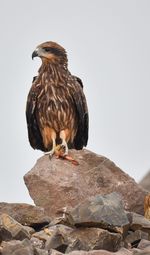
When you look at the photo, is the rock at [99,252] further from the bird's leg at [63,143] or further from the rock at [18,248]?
the bird's leg at [63,143]

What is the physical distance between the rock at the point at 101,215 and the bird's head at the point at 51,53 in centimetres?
459

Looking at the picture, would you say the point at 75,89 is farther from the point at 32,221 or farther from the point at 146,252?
the point at 146,252

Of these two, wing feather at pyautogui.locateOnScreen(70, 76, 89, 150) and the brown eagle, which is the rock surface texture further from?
wing feather at pyautogui.locateOnScreen(70, 76, 89, 150)

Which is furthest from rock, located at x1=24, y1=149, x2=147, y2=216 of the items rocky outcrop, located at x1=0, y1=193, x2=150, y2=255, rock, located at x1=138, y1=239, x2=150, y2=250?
rock, located at x1=138, y1=239, x2=150, y2=250

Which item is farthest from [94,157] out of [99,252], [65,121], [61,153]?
[99,252]

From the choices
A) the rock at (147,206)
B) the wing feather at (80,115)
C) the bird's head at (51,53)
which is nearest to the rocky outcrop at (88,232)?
the rock at (147,206)

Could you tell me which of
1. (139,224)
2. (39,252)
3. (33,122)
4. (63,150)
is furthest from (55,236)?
(33,122)

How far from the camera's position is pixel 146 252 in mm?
7773

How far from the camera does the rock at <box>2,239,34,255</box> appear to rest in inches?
313

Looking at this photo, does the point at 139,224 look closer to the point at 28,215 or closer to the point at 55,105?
the point at 28,215

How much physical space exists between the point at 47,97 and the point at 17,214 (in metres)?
4.16

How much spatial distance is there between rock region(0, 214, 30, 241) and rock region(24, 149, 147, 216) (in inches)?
86.5

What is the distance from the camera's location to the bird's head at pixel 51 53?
44.4 ft

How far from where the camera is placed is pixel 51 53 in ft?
44.9
